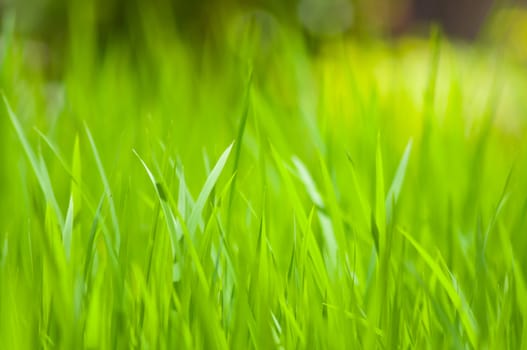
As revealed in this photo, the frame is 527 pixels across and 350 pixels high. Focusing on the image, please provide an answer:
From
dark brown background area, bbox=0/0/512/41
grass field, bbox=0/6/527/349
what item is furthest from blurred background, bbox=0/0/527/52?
grass field, bbox=0/6/527/349

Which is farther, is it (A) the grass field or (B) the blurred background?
(B) the blurred background

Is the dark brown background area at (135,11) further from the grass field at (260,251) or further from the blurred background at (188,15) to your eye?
the grass field at (260,251)

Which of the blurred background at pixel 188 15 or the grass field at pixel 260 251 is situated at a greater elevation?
the grass field at pixel 260 251

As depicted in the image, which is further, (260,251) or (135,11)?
(135,11)

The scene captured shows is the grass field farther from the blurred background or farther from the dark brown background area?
the dark brown background area

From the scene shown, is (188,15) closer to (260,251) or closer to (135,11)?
(135,11)

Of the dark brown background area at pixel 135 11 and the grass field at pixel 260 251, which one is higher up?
the grass field at pixel 260 251

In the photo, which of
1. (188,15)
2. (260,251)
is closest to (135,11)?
(188,15)

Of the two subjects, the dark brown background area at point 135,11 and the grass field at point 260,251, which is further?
the dark brown background area at point 135,11

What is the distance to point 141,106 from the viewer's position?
5.23ft

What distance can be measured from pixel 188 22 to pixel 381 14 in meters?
1.23

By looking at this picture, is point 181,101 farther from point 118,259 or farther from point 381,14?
point 381,14

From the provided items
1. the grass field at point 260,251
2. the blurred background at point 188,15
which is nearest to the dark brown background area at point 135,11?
the blurred background at point 188,15

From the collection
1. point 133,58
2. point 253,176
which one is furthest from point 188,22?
point 253,176
